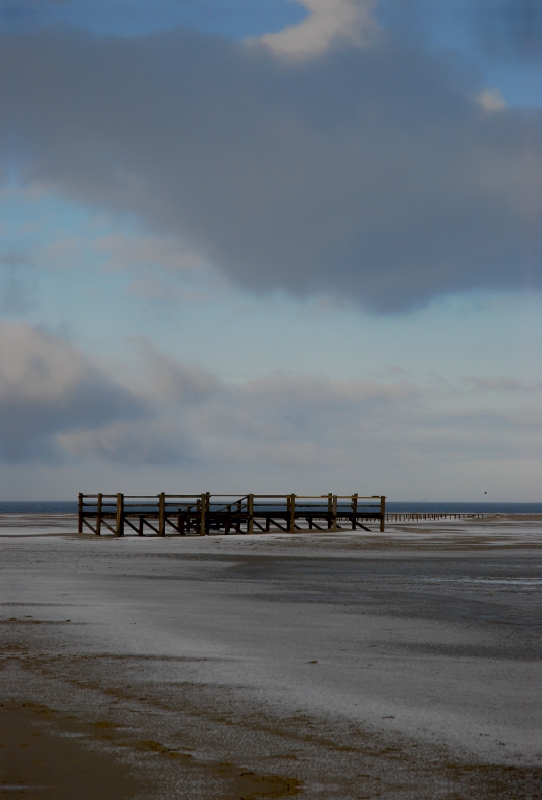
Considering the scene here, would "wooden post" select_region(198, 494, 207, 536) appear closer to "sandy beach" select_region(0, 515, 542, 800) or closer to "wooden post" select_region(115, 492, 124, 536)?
"wooden post" select_region(115, 492, 124, 536)

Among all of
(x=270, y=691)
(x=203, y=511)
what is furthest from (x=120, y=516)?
(x=270, y=691)

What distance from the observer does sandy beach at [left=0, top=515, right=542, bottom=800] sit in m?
5.34

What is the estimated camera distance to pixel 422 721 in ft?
22.1

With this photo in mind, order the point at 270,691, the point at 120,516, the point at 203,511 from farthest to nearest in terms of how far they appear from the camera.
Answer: the point at 203,511
the point at 120,516
the point at 270,691

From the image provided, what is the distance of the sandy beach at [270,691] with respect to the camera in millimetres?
5344

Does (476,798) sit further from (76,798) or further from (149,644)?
(149,644)

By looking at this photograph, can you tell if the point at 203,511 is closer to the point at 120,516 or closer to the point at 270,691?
the point at 120,516

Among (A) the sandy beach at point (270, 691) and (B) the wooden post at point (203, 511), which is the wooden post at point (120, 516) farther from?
(A) the sandy beach at point (270, 691)

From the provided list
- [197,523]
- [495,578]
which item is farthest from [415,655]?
[197,523]

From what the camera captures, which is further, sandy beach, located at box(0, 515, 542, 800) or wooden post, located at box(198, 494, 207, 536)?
wooden post, located at box(198, 494, 207, 536)

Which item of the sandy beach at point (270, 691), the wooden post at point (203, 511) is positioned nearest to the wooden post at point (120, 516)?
the wooden post at point (203, 511)

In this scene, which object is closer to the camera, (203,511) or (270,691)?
(270,691)

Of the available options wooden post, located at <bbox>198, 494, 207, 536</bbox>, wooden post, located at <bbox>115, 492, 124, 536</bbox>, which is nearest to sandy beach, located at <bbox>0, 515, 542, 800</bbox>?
wooden post, located at <bbox>115, 492, 124, 536</bbox>

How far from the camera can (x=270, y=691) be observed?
7.80m
